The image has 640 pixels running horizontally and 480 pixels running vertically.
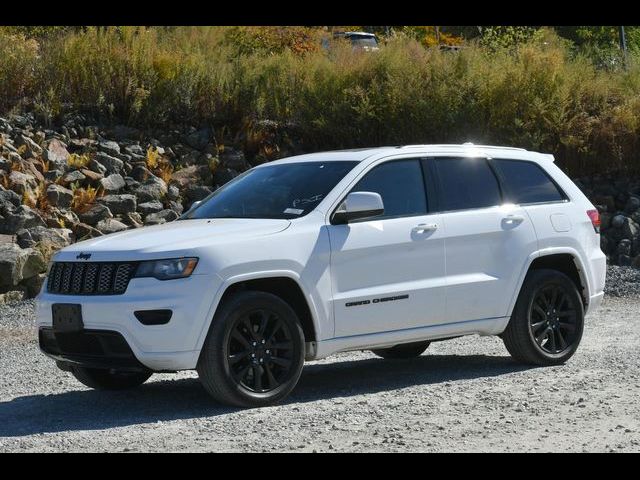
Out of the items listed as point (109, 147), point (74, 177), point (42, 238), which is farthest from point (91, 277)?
point (109, 147)

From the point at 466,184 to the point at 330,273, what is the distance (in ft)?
5.73

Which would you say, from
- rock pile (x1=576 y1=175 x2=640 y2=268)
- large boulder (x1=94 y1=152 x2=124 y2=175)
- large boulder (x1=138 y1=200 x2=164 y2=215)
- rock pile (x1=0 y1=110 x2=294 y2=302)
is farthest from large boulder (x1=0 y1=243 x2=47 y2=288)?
rock pile (x1=576 y1=175 x2=640 y2=268)

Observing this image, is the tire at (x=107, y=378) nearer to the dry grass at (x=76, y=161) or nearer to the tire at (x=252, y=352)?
the tire at (x=252, y=352)

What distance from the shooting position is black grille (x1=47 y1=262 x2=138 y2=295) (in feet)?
26.3

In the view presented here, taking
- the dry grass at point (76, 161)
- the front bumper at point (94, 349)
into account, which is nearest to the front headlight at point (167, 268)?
the front bumper at point (94, 349)

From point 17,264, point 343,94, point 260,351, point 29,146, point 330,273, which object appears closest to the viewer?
point 260,351

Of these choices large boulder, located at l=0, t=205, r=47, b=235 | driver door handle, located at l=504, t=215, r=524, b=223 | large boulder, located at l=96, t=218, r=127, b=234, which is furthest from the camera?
large boulder, located at l=96, t=218, r=127, b=234

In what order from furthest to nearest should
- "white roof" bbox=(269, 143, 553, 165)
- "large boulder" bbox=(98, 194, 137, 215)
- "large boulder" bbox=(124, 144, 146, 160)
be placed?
"large boulder" bbox=(124, 144, 146, 160), "large boulder" bbox=(98, 194, 137, 215), "white roof" bbox=(269, 143, 553, 165)

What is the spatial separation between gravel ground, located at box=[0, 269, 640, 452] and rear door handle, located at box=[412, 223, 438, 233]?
3.91ft

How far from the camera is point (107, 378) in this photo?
920cm

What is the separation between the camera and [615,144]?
66.3 ft

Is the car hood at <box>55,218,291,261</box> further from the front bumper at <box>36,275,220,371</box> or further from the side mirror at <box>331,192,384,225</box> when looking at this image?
the side mirror at <box>331,192,384,225</box>

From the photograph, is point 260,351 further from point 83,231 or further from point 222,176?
point 222,176

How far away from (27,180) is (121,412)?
9277 mm
